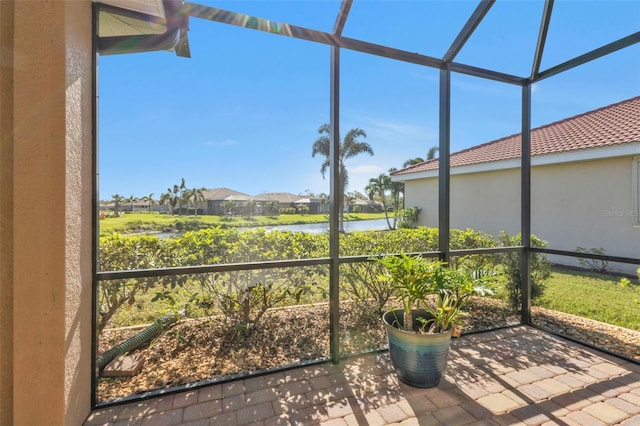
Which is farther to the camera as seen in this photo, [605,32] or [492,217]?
[492,217]

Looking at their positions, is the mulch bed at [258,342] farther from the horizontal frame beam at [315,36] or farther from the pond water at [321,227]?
the horizontal frame beam at [315,36]

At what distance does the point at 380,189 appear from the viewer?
4074 millimetres

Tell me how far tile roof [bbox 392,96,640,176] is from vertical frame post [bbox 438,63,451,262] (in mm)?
1656

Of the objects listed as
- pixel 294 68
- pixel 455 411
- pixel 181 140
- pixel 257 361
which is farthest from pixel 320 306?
pixel 294 68

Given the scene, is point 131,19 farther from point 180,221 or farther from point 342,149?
point 342,149

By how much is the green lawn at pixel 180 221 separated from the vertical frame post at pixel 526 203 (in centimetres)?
234

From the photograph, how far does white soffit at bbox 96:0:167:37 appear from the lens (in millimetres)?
2052

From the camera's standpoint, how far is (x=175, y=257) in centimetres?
271

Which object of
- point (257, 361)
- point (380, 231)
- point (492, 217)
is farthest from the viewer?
point (492, 217)

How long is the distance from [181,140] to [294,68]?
4.85 feet

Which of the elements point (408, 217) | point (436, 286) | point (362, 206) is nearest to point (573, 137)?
point (408, 217)

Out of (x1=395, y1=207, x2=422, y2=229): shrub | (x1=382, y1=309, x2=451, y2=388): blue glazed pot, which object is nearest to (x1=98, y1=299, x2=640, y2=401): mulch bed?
(x1=382, y1=309, x2=451, y2=388): blue glazed pot
